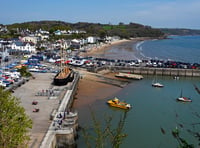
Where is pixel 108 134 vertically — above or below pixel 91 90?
above

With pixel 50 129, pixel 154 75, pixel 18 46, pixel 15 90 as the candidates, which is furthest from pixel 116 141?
pixel 18 46

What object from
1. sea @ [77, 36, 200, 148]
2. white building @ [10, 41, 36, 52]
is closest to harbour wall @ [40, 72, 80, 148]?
sea @ [77, 36, 200, 148]

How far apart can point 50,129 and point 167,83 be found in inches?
1110

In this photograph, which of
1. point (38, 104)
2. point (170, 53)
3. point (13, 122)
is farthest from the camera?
point (170, 53)

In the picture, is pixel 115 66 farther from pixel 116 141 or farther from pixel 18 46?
pixel 116 141

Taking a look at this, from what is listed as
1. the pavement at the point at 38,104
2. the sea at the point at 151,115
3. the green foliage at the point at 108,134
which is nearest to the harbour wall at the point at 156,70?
the sea at the point at 151,115

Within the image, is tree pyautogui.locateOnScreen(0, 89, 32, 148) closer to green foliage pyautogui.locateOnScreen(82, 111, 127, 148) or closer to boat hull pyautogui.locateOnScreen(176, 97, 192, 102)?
green foliage pyautogui.locateOnScreen(82, 111, 127, 148)

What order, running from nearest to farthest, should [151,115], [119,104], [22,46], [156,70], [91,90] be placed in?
[151,115]
[119,104]
[91,90]
[156,70]
[22,46]

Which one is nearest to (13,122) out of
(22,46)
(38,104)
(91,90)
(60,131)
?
(60,131)

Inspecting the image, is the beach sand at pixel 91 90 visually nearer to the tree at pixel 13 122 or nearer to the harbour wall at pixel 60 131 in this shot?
the harbour wall at pixel 60 131

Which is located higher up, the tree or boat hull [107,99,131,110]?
the tree

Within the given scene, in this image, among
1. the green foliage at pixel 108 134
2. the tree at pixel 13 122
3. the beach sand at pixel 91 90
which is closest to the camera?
the green foliage at pixel 108 134

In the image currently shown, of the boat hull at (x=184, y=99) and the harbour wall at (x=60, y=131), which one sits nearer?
the harbour wall at (x=60, y=131)

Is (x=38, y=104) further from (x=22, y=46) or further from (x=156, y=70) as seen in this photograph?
(x=22, y=46)
